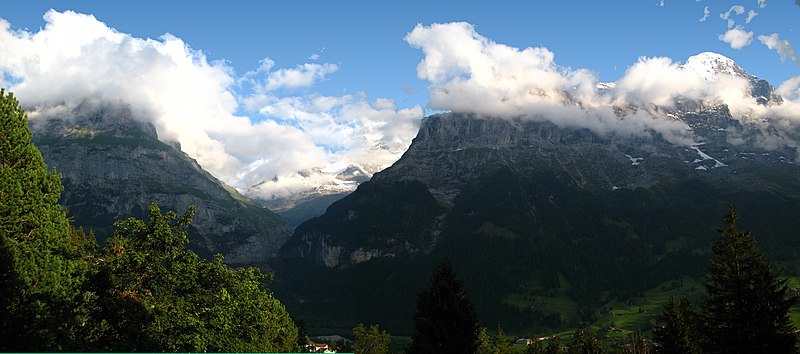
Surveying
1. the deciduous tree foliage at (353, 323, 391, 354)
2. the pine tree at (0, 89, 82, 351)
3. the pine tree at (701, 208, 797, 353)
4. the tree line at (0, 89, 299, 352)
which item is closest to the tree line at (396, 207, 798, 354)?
the pine tree at (701, 208, 797, 353)

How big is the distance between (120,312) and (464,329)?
84.0ft

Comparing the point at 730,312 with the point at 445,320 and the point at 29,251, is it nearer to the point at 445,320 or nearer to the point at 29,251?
the point at 445,320

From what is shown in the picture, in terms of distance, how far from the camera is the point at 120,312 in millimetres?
26672

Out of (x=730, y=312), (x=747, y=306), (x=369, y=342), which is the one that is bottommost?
Answer: (x=369, y=342)

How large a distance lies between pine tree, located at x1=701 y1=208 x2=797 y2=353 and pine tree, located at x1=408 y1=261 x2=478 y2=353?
1943 cm

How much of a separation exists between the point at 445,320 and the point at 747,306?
77.4 ft

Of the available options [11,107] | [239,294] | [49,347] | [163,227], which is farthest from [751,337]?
[11,107]

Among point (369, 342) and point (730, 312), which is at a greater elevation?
point (730, 312)

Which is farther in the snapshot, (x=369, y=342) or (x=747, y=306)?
(x=369, y=342)

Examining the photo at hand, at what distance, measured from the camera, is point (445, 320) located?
43.8 metres

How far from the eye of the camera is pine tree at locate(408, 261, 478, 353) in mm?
43125

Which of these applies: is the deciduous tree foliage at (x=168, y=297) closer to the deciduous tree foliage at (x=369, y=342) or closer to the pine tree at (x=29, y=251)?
the pine tree at (x=29, y=251)

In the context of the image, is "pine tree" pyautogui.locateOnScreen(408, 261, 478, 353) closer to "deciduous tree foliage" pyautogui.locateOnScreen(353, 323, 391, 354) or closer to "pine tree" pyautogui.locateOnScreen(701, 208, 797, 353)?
"pine tree" pyautogui.locateOnScreen(701, 208, 797, 353)

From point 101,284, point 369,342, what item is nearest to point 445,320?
point 101,284
